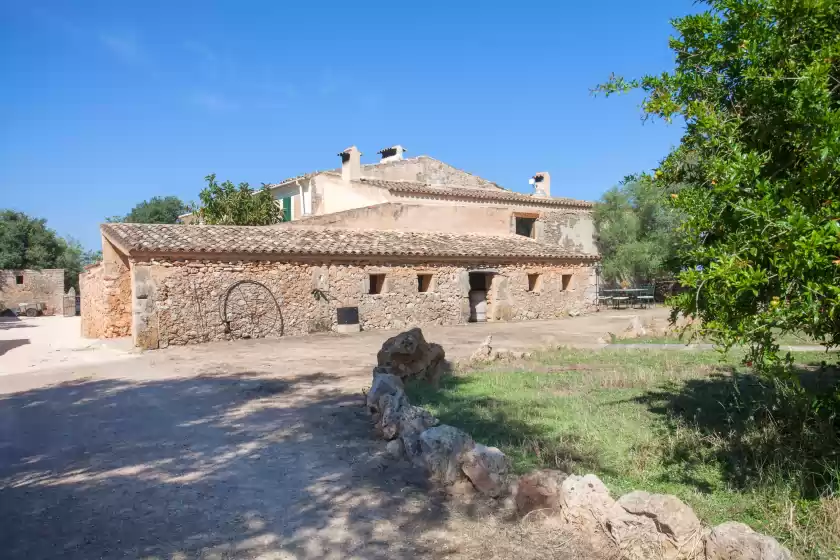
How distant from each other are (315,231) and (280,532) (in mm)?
16096

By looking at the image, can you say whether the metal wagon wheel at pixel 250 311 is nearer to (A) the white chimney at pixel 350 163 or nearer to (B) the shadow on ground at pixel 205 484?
Answer: (B) the shadow on ground at pixel 205 484

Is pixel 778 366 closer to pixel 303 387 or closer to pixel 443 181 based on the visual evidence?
pixel 303 387

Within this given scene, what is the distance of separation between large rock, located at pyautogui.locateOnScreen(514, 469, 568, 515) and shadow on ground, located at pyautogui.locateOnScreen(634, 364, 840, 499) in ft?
4.23

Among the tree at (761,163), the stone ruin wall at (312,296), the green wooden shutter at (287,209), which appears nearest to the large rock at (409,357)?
the tree at (761,163)

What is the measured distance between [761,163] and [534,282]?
20128 millimetres

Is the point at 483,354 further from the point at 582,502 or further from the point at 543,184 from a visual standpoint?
the point at 543,184

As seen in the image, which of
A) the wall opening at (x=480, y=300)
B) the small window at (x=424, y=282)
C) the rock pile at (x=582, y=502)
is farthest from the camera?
the wall opening at (x=480, y=300)

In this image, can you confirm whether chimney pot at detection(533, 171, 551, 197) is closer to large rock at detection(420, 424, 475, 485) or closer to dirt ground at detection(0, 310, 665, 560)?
dirt ground at detection(0, 310, 665, 560)

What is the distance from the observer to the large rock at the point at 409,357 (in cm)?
938

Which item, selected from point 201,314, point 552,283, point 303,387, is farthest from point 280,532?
point 552,283

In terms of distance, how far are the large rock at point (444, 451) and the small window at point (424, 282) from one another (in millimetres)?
15004

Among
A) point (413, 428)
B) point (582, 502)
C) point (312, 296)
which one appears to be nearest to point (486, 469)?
point (582, 502)

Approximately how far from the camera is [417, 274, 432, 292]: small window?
67.5ft

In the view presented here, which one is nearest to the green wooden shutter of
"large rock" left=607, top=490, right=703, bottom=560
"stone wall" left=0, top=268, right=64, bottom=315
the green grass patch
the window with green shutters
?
the window with green shutters
